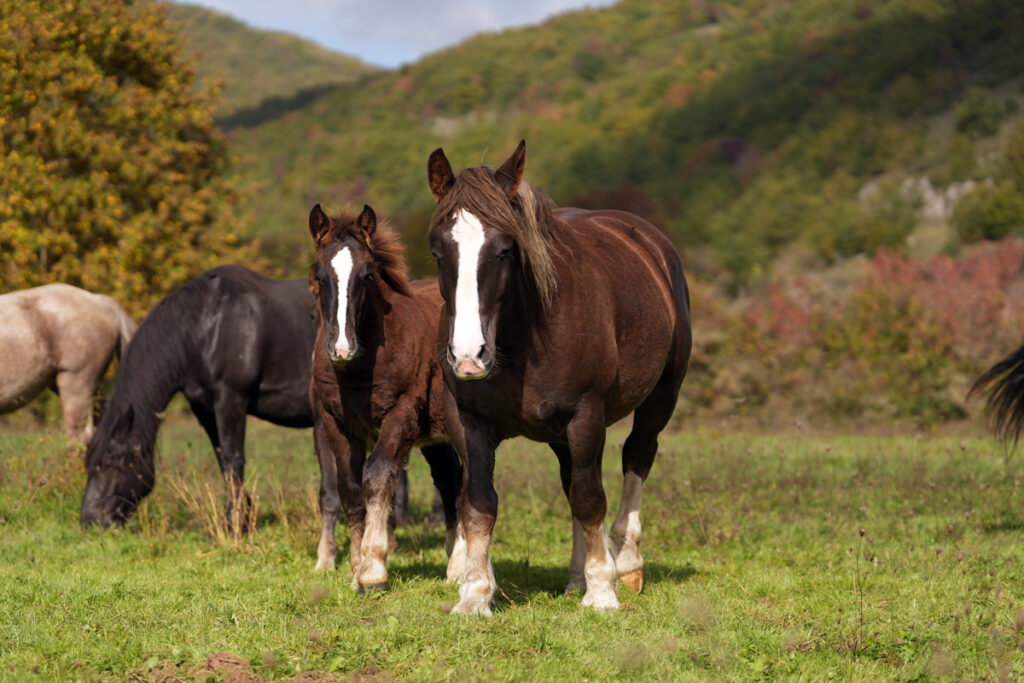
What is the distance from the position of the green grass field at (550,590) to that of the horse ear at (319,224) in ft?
7.36

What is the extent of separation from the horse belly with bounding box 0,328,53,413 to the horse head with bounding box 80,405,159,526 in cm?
118

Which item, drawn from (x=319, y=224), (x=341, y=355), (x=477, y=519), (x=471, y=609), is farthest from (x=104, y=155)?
(x=471, y=609)

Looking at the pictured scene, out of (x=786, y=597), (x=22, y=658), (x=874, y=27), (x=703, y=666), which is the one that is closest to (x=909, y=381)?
(x=786, y=597)

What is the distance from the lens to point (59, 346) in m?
9.84

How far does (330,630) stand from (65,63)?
668 inches

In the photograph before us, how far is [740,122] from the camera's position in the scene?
6284 cm

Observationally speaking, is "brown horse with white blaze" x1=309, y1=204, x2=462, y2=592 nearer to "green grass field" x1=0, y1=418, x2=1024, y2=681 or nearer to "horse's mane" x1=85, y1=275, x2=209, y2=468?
"green grass field" x1=0, y1=418, x2=1024, y2=681

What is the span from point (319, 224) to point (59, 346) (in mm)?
4571

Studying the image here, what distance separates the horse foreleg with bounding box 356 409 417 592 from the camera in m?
6.11

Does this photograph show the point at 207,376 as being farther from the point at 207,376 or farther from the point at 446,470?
the point at 446,470

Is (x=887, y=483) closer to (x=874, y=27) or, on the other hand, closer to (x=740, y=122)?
(x=740, y=122)

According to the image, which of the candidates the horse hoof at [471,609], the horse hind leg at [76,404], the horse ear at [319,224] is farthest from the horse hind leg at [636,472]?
the horse hind leg at [76,404]

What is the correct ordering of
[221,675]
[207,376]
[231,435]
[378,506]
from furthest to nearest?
1. [207,376]
2. [231,435]
3. [378,506]
4. [221,675]

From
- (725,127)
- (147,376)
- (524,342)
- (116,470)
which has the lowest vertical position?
(116,470)
